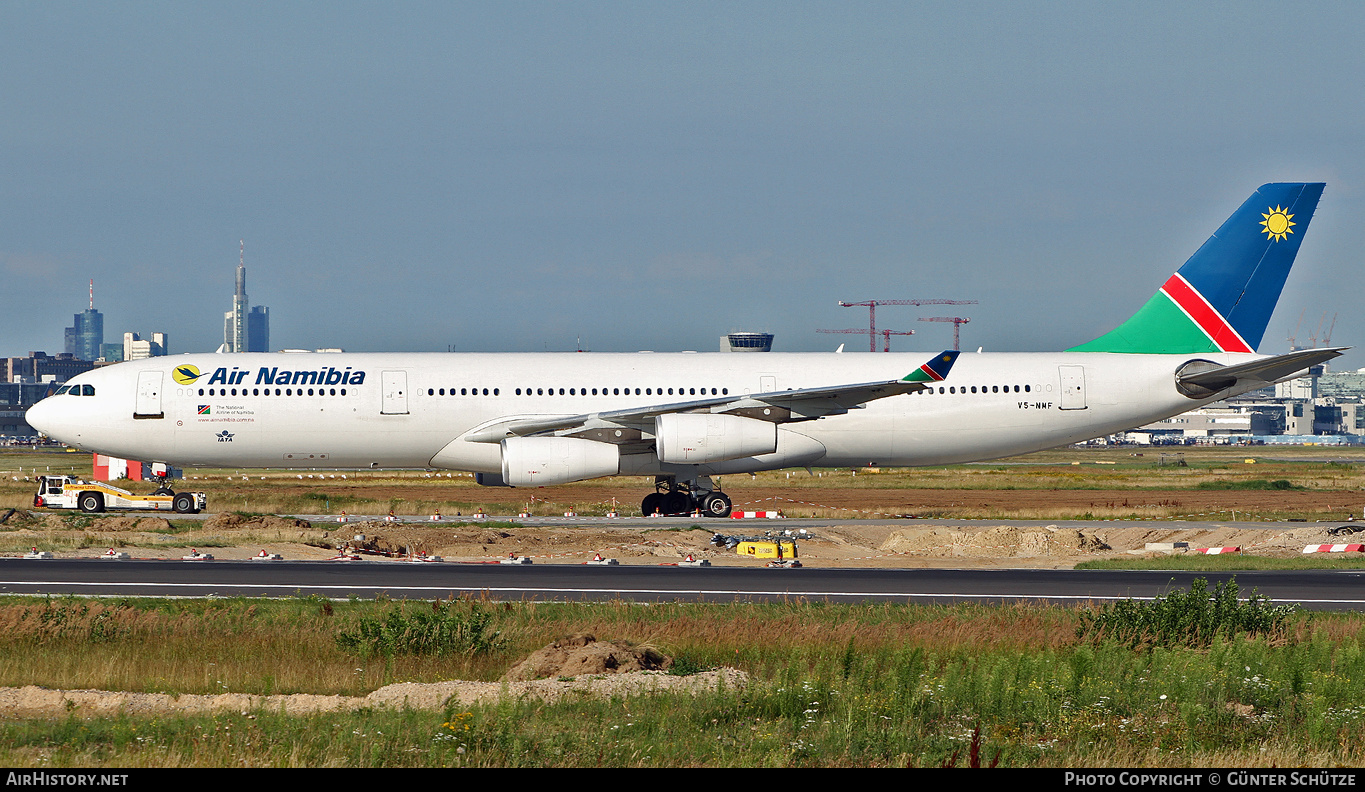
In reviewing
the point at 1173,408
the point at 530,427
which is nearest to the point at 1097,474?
the point at 1173,408

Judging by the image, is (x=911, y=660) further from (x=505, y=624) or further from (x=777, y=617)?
(x=505, y=624)

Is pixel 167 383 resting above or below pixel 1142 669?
above

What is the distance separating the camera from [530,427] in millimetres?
36844

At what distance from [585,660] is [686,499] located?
25356 millimetres

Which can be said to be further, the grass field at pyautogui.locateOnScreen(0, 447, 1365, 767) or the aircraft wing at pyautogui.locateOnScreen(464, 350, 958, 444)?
the aircraft wing at pyautogui.locateOnScreen(464, 350, 958, 444)

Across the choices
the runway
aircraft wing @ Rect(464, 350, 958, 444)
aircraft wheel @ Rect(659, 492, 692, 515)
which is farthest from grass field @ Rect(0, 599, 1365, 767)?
aircraft wheel @ Rect(659, 492, 692, 515)

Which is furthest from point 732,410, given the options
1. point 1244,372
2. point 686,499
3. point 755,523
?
point 1244,372

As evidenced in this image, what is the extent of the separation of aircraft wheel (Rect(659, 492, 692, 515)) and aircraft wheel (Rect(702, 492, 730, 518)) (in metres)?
0.68

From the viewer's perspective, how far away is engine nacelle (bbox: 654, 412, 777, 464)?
36031 millimetres

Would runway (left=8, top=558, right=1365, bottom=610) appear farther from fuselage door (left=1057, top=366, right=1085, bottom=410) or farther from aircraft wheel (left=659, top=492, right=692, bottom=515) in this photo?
fuselage door (left=1057, top=366, right=1085, bottom=410)

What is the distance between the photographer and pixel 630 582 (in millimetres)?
23766

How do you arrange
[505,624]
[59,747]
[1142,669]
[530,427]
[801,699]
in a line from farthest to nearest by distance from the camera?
[530,427] < [505,624] < [1142,669] < [801,699] < [59,747]

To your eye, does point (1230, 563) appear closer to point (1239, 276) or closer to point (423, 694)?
point (1239, 276)
